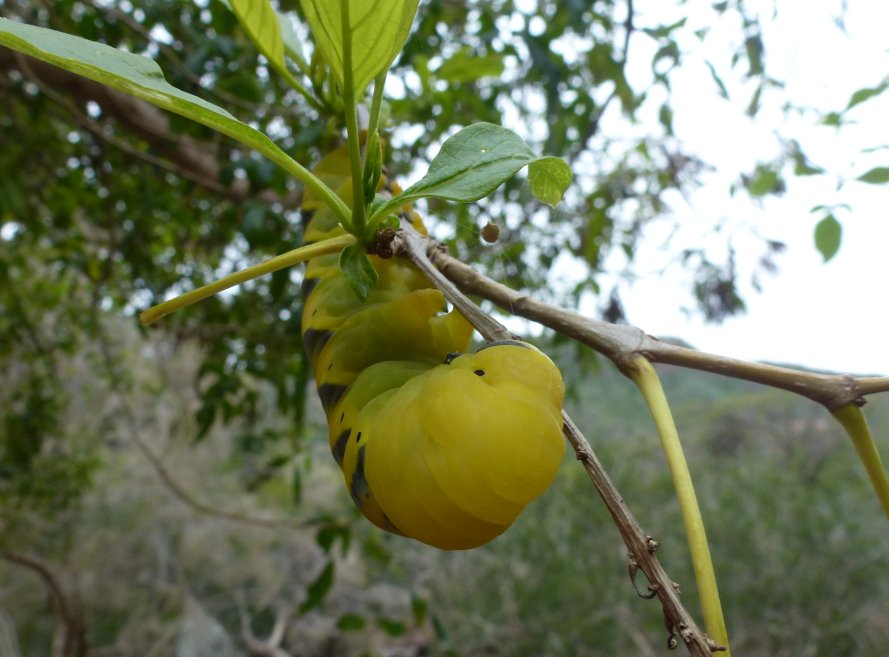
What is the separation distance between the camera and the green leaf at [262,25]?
0.64 metres

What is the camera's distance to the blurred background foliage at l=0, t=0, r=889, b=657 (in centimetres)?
178

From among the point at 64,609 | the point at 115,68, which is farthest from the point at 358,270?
the point at 64,609

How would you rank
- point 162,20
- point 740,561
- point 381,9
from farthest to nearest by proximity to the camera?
point 740,561
point 162,20
point 381,9

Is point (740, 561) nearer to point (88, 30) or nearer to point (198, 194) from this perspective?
point (198, 194)

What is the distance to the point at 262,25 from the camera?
0.67 m

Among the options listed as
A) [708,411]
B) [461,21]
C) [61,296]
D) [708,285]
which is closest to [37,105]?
[461,21]

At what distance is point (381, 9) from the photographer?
461mm

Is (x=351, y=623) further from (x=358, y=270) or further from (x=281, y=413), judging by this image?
(x=358, y=270)

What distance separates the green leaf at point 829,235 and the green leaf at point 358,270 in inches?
46.1

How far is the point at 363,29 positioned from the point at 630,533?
0.38 m

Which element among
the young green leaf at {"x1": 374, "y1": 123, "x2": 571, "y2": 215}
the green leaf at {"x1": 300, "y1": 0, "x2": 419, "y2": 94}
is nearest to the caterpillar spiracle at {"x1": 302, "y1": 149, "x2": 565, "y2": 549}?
the young green leaf at {"x1": 374, "y1": 123, "x2": 571, "y2": 215}

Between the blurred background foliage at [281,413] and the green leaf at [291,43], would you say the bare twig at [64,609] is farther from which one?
the green leaf at [291,43]

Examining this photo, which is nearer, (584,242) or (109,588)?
(584,242)

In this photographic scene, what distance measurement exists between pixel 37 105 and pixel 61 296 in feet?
5.82
